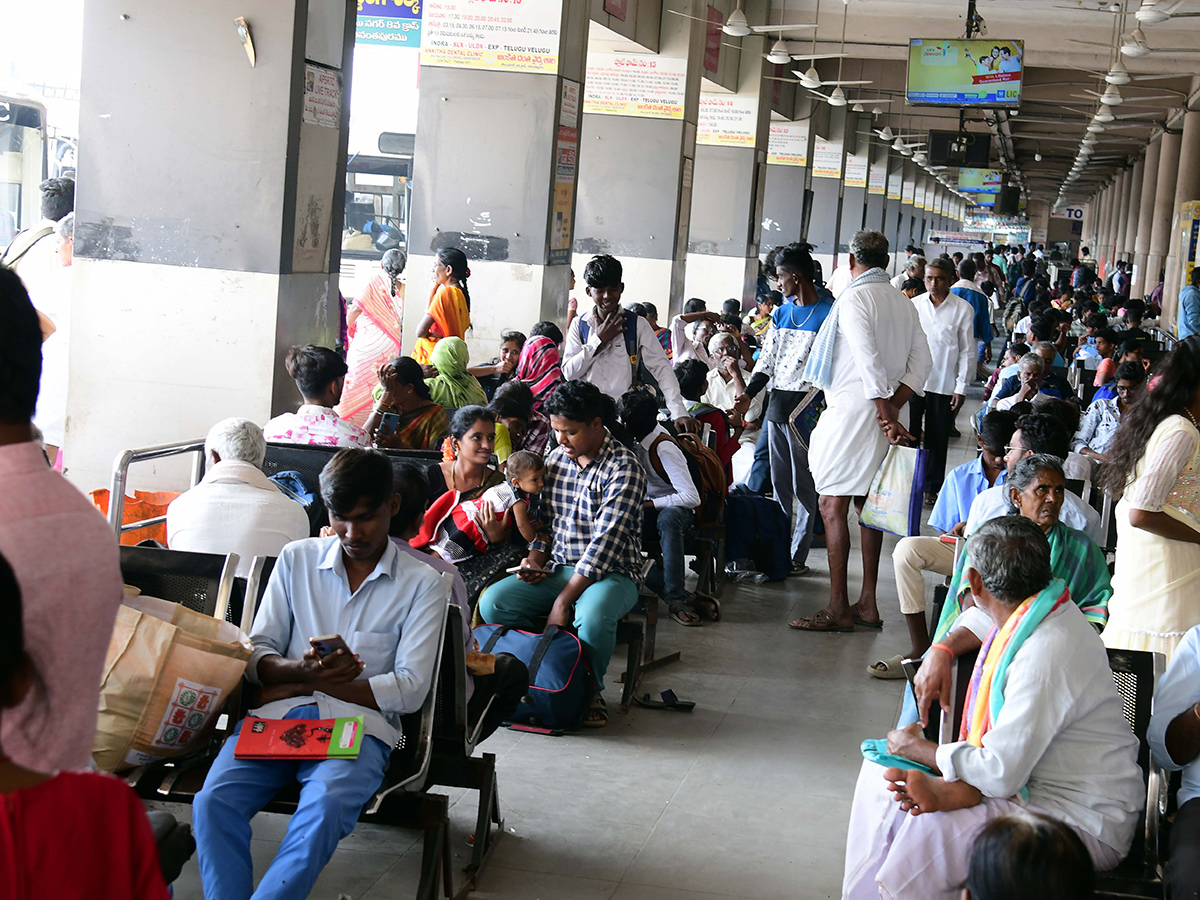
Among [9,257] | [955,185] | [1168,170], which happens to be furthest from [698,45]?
[955,185]

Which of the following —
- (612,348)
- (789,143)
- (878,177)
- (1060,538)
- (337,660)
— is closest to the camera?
(337,660)

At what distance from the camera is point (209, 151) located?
5.99 metres

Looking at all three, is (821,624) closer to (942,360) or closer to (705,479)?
(705,479)

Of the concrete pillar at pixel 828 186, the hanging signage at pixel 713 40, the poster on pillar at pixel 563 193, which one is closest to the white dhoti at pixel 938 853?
the poster on pillar at pixel 563 193

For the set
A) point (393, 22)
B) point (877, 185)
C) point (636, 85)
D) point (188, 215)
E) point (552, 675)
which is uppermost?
point (877, 185)

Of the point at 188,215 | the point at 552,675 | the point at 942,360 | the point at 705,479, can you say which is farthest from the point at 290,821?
the point at 942,360

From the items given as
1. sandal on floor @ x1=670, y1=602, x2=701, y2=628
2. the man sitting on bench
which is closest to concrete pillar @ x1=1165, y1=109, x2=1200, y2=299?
sandal on floor @ x1=670, y1=602, x2=701, y2=628

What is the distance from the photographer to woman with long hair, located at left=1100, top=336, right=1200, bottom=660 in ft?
11.9

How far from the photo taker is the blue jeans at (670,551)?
19.0 feet

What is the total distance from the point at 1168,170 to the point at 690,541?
24.0 m

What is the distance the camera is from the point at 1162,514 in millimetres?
3617

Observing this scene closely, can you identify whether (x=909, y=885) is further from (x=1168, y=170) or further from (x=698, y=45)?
(x=1168, y=170)

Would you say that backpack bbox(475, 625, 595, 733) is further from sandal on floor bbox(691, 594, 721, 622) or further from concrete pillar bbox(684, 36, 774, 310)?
concrete pillar bbox(684, 36, 774, 310)

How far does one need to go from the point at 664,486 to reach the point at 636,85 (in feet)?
28.4
